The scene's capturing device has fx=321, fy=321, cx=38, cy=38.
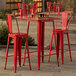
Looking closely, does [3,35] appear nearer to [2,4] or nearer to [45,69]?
[45,69]

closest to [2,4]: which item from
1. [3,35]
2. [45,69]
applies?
[3,35]

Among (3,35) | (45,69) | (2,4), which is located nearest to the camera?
(45,69)

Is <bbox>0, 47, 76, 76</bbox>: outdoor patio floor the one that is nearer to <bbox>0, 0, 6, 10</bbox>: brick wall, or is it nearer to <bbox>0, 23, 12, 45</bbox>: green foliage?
<bbox>0, 23, 12, 45</bbox>: green foliage

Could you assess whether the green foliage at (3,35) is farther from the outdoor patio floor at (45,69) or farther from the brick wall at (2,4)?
the brick wall at (2,4)

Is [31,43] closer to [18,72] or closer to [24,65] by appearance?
[24,65]

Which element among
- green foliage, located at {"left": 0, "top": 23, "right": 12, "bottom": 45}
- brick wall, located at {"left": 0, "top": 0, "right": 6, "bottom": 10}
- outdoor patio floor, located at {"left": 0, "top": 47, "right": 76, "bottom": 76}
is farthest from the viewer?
Answer: brick wall, located at {"left": 0, "top": 0, "right": 6, "bottom": 10}

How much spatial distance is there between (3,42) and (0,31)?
313mm

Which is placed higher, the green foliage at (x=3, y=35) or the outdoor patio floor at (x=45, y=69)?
the green foliage at (x=3, y=35)

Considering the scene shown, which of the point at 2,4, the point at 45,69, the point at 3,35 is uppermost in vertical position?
the point at 2,4

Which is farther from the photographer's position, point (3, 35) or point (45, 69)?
point (3, 35)

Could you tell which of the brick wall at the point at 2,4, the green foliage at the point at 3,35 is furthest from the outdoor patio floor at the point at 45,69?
the brick wall at the point at 2,4

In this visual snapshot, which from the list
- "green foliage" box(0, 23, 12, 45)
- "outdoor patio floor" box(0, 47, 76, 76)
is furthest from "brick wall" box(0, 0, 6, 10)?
"outdoor patio floor" box(0, 47, 76, 76)

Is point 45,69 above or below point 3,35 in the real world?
below

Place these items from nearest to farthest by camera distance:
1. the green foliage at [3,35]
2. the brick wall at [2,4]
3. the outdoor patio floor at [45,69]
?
the outdoor patio floor at [45,69] → the green foliage at [3,35] → the brick wall at [2,4]
